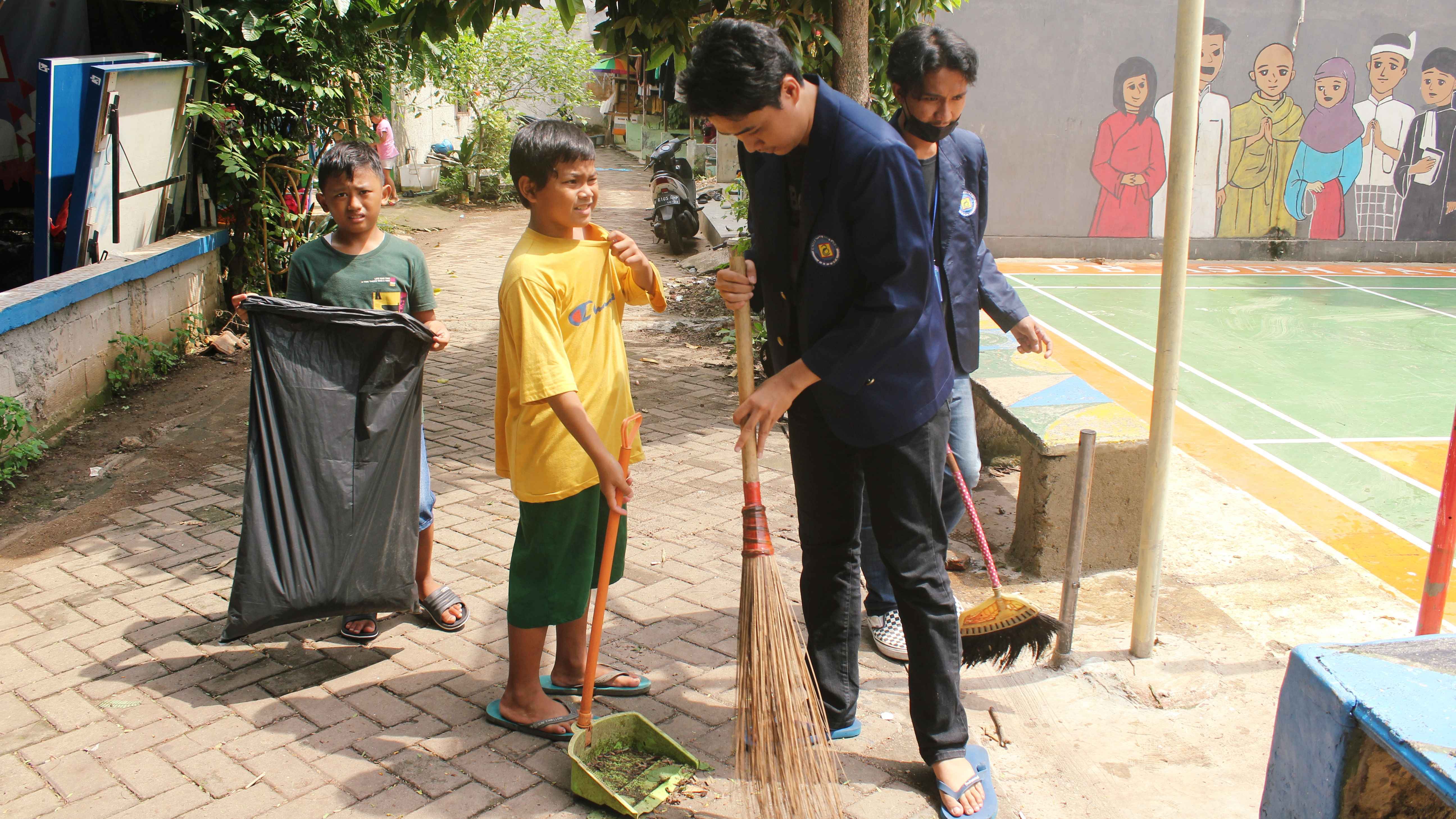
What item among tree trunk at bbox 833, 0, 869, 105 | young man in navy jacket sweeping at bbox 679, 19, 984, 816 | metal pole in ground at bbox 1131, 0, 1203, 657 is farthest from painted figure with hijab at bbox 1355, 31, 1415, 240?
young man in navy jacket sweeping at bbox 679, 19, 984, 816

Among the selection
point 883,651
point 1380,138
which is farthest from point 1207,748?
point 1380,138

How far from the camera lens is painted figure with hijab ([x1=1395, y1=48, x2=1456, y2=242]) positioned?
13.8 meters

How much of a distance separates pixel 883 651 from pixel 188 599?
2470 millimetres

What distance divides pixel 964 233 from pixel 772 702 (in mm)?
1581

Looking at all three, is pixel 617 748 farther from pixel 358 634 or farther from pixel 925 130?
pixel 925 130

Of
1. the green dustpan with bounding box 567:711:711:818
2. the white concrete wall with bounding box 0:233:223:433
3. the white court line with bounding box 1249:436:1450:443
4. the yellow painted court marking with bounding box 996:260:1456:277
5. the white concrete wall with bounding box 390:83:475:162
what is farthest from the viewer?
the white concrete wall with bounding box 390:83:475:162

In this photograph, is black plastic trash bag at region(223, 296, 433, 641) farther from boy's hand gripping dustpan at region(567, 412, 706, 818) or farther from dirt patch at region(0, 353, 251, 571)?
dirt patch at region(0, 353, 251, 571)

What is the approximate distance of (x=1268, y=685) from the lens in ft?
10.7

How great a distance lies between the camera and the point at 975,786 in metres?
2.59

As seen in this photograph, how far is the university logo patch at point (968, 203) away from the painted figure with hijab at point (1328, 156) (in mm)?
13094

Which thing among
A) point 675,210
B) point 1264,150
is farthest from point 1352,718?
point 1264,150

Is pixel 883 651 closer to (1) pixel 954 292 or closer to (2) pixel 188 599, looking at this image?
(1) pixel 954 292

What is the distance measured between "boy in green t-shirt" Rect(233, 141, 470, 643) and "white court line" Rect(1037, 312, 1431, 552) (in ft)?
11.7

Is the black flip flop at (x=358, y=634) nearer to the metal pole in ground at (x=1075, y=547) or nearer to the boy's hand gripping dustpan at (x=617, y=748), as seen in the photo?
the boy's hand gripping dustpan at (x=617, y=748)
